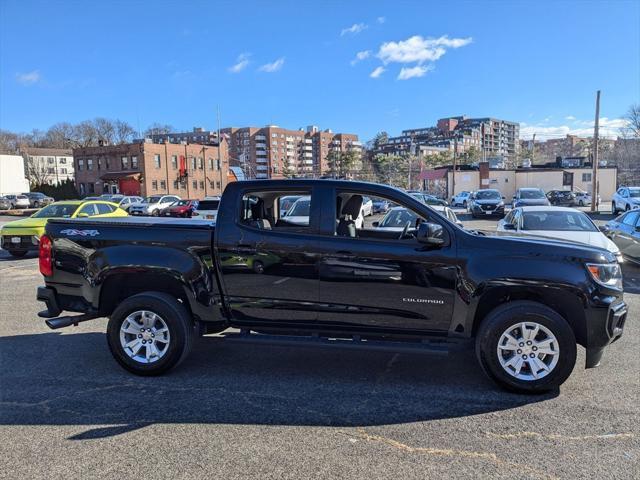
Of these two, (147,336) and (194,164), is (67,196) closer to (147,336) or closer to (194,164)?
(194,164)

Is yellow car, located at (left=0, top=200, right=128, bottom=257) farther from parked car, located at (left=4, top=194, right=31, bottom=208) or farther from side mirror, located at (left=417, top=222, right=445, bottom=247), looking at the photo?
parked car, located at (left=4, top=194, right=31, bottom=208)

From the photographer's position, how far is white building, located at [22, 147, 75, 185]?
333 ft

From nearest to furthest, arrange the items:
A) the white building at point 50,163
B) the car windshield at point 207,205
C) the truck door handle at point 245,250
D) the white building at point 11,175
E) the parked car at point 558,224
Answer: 1. the truck door handle at point 245,250
2. the parked car at point 558,224
3. the car windshield at point 207,205
4. the white building at point 11,175
5. the white building at point 50,163

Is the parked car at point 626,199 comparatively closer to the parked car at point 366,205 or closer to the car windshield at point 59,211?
the parked car at point 366,205

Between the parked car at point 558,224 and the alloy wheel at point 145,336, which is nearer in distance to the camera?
the alloy wheel at point 145,336

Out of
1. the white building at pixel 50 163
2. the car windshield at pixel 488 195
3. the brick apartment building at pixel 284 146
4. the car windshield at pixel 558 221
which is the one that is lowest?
the car windshield at pixel 558 221

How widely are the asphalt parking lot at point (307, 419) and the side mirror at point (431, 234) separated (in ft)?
4.43

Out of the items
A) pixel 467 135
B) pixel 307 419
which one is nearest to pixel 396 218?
pixel 307 419

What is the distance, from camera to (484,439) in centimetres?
341

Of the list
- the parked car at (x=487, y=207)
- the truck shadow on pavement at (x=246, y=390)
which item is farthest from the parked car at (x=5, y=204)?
the truck shadow on pavement at (x=246, y=390)

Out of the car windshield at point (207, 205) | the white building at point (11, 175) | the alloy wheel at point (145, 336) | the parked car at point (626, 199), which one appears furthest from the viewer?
the white building at point (11, 175)

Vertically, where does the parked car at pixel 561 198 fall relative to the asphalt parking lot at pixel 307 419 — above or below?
above

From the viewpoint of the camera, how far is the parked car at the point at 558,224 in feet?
29.5

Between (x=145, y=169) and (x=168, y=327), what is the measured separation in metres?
60.6
